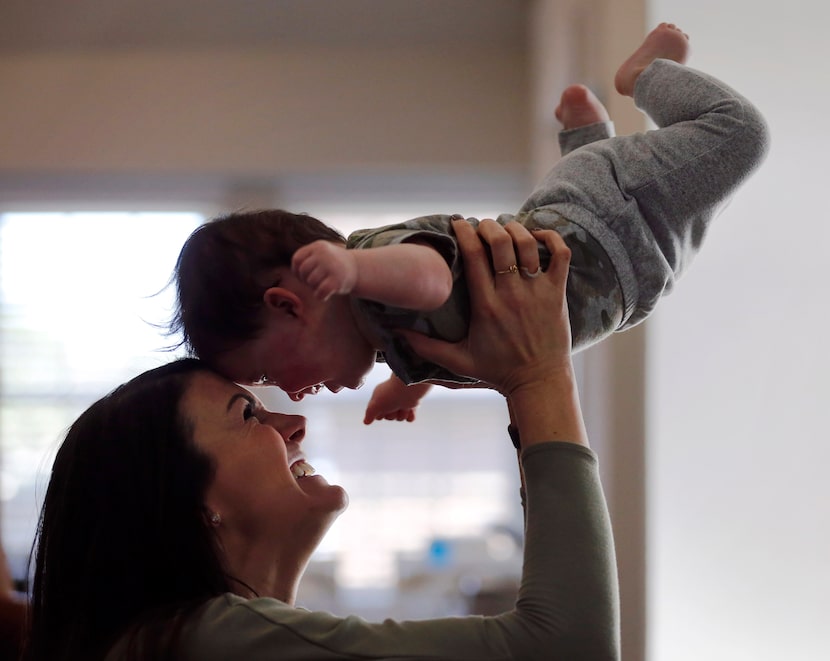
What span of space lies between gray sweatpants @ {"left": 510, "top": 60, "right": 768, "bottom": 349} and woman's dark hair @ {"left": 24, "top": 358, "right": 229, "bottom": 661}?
1.65 feet

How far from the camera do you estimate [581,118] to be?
4.35 ft

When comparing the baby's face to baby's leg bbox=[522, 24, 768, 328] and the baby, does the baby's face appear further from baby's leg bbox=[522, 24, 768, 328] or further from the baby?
baby's leg bbox=[522, 24, 768, 328]

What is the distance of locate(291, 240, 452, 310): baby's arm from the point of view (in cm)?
85

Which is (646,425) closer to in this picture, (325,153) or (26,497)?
(325,153)

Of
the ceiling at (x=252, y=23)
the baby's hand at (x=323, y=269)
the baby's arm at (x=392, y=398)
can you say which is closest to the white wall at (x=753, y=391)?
the baby's arm at (x=392, y=398)

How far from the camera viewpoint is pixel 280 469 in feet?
3.61

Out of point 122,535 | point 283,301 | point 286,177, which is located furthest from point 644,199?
point 286,177

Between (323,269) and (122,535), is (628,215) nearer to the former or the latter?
(323,269)

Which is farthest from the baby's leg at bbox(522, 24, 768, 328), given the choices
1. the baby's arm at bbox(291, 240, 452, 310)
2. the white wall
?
the white wall

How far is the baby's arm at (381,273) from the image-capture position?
Answer: 85cm

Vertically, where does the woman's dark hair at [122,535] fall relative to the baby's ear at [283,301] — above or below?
below

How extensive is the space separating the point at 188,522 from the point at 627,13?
1.47 metres

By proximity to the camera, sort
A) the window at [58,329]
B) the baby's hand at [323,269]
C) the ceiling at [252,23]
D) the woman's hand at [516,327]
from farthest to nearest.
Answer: the window at [58,329] → the ceiling at [252,23] → the woman's hand at [516,327] → the baby's hand at [323,269]

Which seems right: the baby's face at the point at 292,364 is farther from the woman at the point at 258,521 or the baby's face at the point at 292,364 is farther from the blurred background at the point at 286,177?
the blurred background at the point at 286,177
